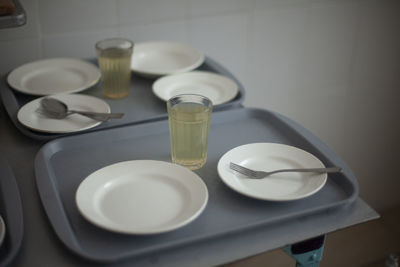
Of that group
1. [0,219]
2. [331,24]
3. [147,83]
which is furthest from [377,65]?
[0,219]

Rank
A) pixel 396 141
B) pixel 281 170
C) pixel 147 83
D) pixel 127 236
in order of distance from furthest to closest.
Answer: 1. pixel 396 141
2. pixel 147 83
3. pixel 281 170
4. pixel 127 236

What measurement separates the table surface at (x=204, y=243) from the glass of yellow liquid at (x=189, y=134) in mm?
211

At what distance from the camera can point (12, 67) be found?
1.35m

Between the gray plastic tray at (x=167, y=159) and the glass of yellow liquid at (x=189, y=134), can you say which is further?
the glass of yellow liquid at (x=189, y=134)

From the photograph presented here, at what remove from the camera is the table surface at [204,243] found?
2.37ft

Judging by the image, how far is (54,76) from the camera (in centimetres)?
125

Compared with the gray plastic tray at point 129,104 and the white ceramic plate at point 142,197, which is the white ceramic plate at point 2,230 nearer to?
the white ceramic plate at point 142,197

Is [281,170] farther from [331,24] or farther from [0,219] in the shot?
[331,24]

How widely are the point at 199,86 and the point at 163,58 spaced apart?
7.9 inches

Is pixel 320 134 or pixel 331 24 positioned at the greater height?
pixel 331 24

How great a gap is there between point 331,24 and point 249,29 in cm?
34

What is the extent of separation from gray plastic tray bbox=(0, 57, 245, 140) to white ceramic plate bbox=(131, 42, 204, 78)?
0.05m

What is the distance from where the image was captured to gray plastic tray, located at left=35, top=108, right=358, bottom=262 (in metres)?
0.75

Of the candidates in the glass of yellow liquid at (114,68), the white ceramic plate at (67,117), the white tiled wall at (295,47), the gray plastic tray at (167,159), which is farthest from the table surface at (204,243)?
the white tiled wall at (295,47)
